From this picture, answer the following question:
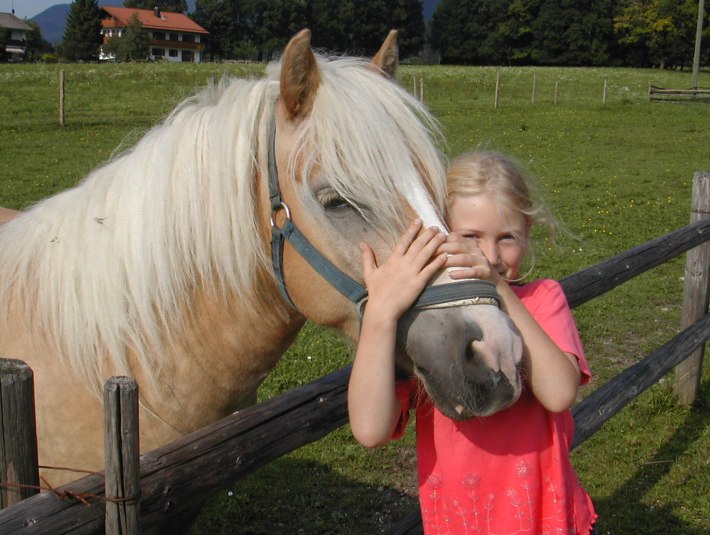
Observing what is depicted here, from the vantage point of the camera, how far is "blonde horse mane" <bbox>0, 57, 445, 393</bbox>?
77.5 inches

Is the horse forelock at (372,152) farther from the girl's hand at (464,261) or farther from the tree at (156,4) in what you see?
the tree at (156,4)

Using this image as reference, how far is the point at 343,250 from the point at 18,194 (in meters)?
9.95

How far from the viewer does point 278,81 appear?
2088mm

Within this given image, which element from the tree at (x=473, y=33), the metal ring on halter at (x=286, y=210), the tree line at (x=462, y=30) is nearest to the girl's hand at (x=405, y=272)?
the metal ring on halter at (x=286, y=210)

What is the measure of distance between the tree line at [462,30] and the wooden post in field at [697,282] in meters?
48.6

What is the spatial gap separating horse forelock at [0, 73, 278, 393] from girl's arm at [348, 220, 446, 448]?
471 millimetres

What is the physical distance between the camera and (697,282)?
17.2 ft

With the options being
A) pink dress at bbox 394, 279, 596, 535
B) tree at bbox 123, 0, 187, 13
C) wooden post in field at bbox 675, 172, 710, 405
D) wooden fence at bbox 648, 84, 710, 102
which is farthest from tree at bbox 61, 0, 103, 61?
pink dress at bbox 394, 279, 596, 535

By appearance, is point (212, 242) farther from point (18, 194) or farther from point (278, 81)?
point (18, 194)

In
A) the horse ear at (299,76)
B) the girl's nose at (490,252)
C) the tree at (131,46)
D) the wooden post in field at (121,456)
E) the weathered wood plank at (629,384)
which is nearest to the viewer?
the wooden post in field at (121,456)

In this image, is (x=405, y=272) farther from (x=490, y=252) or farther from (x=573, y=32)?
(x=573, y=32)

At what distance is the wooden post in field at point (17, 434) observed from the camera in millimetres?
1377

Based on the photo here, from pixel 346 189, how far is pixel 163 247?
23.0 inches

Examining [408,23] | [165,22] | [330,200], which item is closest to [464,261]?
[330,200]
